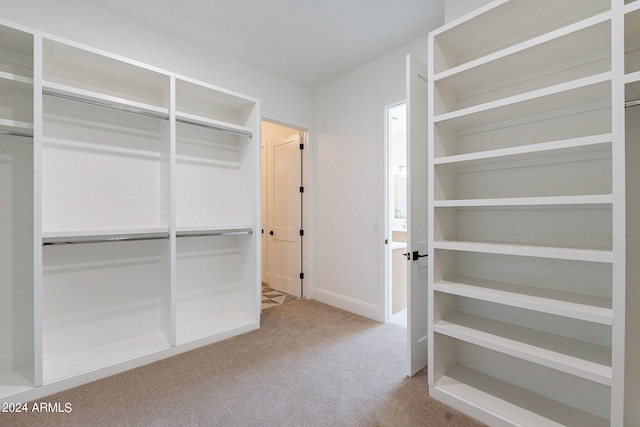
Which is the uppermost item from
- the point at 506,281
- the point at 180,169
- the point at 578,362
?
the point at 180,169

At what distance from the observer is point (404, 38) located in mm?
2906

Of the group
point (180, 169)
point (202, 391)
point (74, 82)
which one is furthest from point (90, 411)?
point (74, 82)

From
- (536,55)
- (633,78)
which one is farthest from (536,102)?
(633,78)

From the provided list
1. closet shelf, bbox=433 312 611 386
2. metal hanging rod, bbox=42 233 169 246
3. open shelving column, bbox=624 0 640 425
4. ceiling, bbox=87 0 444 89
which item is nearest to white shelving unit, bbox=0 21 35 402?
metal hanging rod, bbox=42 233 169 246

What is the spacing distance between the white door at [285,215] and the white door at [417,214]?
2.16m

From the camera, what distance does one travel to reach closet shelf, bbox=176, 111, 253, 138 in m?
2.56

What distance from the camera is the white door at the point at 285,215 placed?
418cm

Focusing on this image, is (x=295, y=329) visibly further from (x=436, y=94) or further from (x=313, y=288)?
(x=436, y=94)

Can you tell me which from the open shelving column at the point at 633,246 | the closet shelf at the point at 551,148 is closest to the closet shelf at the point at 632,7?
the open shelving column at the point at 633,246

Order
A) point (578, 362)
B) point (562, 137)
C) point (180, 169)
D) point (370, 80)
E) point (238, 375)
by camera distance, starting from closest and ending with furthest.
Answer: point (578, 362), point (562, 137), point (238, 375), point (180, 169), point (370, 80)

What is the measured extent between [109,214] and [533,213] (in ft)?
10.7

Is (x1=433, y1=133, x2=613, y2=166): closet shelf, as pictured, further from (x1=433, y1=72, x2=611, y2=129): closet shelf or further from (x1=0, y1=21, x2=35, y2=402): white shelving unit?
(x1=0, y1=21, x2=35, y2=402): white shelving unit

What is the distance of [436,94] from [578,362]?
169 cm

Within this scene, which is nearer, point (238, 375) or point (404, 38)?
point (238, 375)
